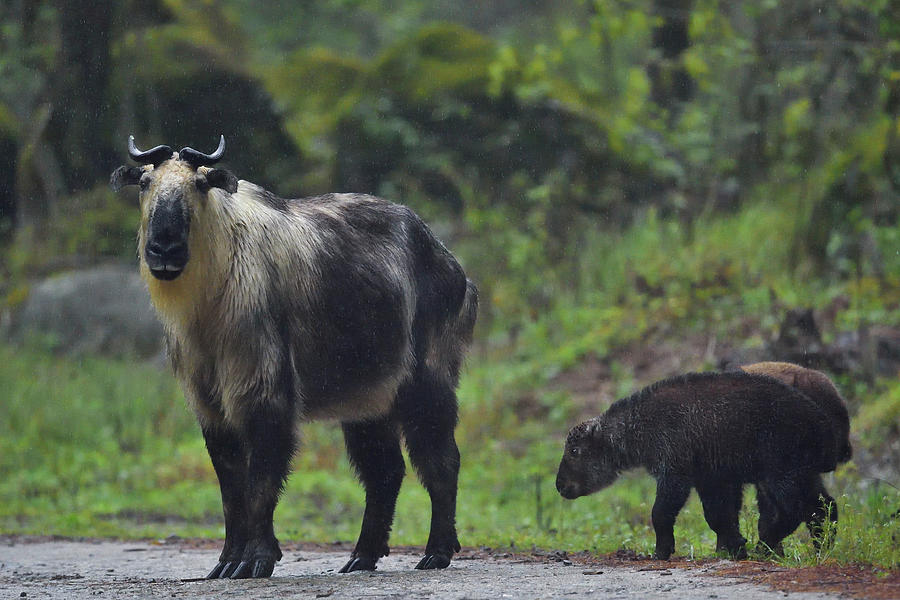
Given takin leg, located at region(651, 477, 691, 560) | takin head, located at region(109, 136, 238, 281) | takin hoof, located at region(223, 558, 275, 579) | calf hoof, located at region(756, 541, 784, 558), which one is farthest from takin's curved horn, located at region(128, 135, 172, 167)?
calf hoof, located at region(756, 541, 784, 558)

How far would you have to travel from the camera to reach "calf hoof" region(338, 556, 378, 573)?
7.30 metres

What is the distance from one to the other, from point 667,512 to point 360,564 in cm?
188

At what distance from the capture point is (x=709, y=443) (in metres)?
6.86

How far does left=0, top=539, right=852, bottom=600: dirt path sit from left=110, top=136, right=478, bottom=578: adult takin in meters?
0.38

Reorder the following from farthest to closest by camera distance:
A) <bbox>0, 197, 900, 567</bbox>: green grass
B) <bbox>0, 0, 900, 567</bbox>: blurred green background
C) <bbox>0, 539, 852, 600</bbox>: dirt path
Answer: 1. <bbox>0, 0, 900, 567</bbox>: blurred green background
2. <bbox>0, 197, 900, 567</bbox>: green grass
3. <bbox>0, 539, 852, 600</bbox>: dirt path

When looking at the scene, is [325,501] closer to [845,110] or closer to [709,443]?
[709,443]

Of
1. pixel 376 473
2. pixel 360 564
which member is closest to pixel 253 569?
pixel 360 564

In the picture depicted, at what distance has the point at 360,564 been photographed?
7367 mm

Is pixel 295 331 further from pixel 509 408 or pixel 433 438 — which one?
pixel 509 408

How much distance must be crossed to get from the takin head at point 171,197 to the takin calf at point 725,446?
2.76 metres

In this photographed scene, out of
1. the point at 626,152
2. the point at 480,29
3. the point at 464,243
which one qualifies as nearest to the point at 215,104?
the point at 464,243

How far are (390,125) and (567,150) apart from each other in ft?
8.27

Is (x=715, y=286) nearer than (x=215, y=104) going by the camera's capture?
Yes

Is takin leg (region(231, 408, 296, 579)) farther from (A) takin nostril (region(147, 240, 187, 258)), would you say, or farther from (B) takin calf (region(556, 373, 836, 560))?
(B) takin calf (region(556, 373, 836, 560))
